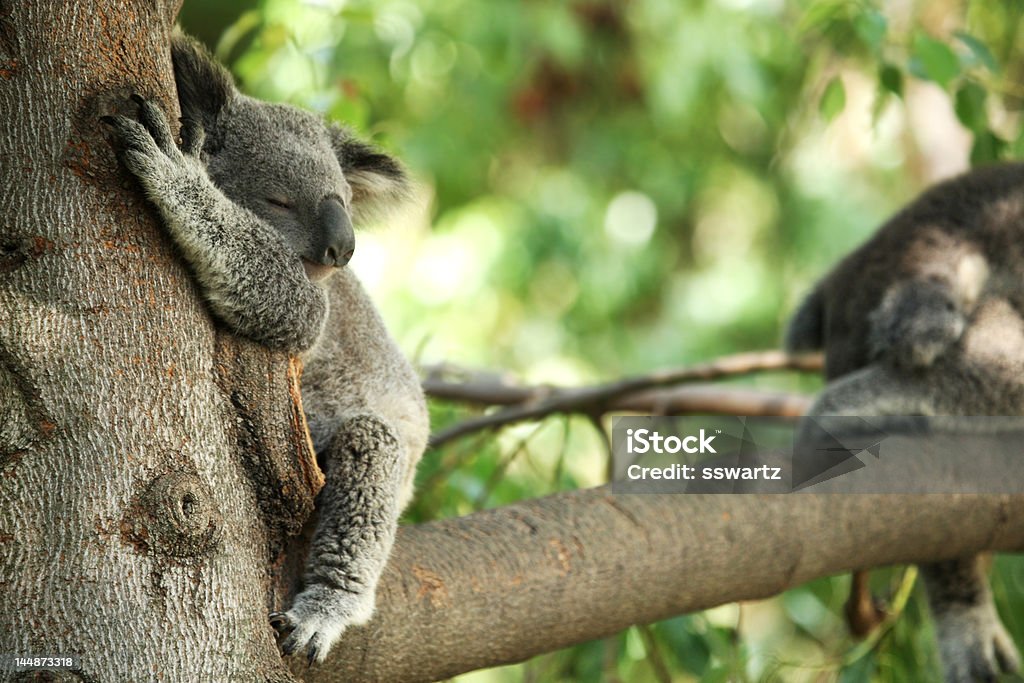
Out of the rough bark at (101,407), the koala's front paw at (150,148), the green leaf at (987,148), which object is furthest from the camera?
the green leaf at (987,148)

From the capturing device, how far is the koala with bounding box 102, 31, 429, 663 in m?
2.07

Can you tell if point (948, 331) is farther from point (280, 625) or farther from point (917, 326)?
point (280, 625)

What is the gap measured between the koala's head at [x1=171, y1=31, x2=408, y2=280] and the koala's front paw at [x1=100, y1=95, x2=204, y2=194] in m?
0.36

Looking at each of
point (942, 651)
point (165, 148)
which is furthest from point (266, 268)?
point (942, 651)

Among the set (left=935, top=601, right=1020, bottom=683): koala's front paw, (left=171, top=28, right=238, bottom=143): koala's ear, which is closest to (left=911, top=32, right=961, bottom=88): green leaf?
(left=935, top=601, right=1020, bottom=683): koala's front paw

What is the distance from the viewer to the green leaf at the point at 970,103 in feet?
13.1

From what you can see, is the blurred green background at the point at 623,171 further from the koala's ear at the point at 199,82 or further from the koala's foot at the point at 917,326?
the koala's ear at the point at 199,82

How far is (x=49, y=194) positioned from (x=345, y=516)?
2.96ft

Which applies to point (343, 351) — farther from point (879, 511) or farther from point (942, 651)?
point (942, 651)

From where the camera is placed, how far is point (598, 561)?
8.82 ft

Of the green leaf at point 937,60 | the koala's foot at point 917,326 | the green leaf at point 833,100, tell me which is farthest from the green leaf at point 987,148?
the green leaf at point 937,60

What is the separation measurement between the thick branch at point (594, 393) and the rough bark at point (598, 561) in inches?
39.4

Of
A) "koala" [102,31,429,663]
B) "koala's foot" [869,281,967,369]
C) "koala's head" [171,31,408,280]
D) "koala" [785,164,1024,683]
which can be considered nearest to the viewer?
"koala" [102,31,429,663]

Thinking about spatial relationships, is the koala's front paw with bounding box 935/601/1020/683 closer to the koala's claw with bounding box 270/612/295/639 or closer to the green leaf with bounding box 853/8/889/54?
the green leaf with bounding box 853/8/889/54
